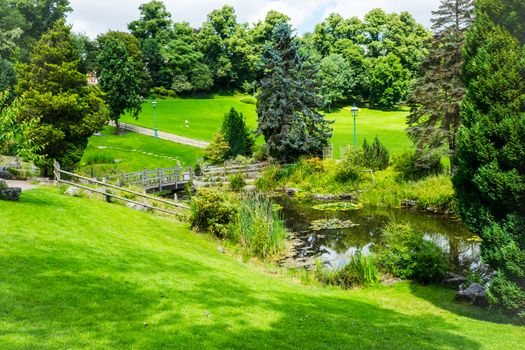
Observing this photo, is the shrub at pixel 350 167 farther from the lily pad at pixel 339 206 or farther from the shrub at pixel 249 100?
the shrub at pixel 249 100

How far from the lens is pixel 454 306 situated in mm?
12266

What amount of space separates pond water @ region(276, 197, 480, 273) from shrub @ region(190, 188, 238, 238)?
→ 10.9 feet

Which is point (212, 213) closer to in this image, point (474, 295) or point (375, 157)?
point (474, 295)

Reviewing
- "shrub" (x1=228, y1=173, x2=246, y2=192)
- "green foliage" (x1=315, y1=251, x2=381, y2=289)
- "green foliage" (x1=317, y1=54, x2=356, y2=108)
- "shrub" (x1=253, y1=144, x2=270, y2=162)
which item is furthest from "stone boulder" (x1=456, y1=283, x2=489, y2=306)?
"green foliage" (x1=317, y1=54, x2=356, y2=108)

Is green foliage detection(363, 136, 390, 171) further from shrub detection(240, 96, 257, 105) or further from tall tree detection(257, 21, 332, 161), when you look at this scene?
shrub detection(240, 96, 257, 105)

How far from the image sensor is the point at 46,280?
9.86m

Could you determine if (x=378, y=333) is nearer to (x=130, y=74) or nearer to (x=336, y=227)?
(x=336, y=227)

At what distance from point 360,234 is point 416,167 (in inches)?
424

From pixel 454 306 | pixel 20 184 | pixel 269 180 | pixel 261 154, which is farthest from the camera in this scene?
pixel 261 154

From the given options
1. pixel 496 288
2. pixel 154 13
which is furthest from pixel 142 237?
pixel 154 13

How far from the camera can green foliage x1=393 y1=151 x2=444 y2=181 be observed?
30.0m

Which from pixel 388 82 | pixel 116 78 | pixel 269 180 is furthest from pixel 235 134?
pixel 388 82

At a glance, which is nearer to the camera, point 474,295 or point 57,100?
point 474,295

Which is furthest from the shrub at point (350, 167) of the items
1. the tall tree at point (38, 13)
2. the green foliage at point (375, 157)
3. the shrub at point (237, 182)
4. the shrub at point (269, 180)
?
the tall tree at point (38, 13)
